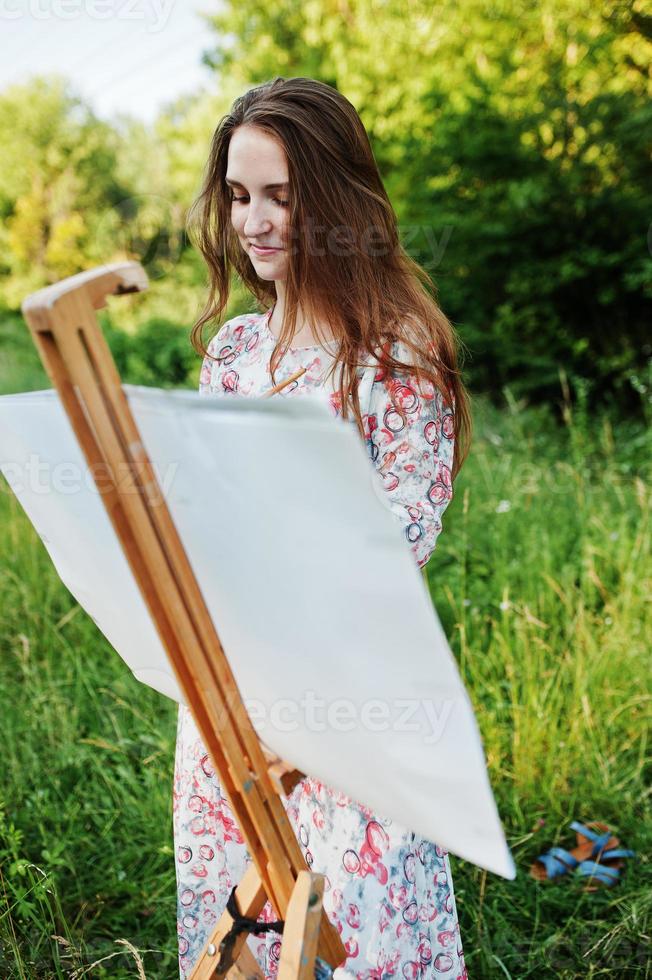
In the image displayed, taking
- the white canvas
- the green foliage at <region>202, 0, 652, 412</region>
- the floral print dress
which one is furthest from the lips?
the green foliage at <region>202, 0, 652, 412</region>

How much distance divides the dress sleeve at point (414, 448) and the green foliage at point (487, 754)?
87cm

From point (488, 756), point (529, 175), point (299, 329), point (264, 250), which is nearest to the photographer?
point (264, 250)

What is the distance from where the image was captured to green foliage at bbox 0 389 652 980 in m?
1.80

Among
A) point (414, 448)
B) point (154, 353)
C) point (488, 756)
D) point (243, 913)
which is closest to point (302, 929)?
point (243, 913)

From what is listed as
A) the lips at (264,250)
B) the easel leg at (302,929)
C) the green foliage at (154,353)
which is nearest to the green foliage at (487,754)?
the easel leg at (302,929)

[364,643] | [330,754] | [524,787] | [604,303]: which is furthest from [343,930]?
[604,303]

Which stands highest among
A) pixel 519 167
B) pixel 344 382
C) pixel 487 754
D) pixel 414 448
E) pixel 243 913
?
pixel 519 167

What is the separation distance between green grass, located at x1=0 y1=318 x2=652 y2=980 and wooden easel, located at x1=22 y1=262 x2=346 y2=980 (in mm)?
621

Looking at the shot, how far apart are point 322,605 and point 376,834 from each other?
1.91 feet

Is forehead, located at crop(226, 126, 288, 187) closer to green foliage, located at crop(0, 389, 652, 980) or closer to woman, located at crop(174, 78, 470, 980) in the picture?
woman, located at crop(174, 78, 470, 980)

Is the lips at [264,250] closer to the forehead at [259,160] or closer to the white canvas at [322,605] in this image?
the forehead at [259,160]

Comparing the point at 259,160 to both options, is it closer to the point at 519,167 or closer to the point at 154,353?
the point at 519,167

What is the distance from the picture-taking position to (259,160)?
123cm

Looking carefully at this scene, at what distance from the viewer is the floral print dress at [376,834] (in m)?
1.16
